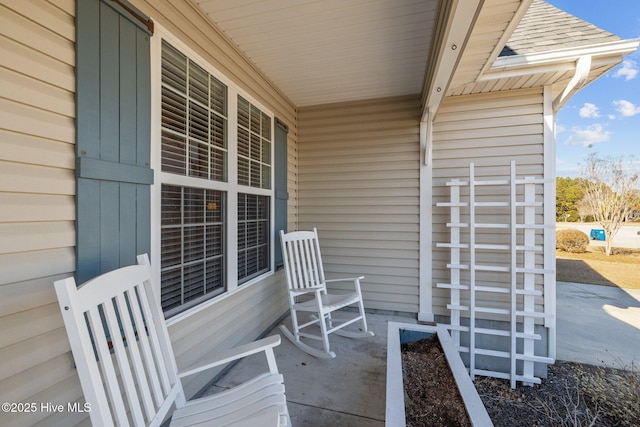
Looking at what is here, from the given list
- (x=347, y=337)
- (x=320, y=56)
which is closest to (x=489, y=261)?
(x=347, y=337)

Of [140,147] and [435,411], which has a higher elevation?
[140,147]

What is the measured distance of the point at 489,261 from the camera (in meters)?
3.04

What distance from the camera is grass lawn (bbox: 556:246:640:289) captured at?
6207mm

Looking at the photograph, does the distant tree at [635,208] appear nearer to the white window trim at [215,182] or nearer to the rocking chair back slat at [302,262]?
the rocking chair back slat at [302,262]

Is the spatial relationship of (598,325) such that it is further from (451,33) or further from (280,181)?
(280,181)

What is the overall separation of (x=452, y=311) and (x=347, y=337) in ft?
4.04

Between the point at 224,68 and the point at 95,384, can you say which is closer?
the point at 95,384

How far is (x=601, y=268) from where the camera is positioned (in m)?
7.10

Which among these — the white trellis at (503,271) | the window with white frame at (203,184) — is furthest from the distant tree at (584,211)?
the window with white frame at (203,184)

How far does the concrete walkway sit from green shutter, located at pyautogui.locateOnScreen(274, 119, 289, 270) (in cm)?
349

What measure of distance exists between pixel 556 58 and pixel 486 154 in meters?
1.01

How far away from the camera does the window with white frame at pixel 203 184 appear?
5.70ft

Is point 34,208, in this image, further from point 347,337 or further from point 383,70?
point 383,70

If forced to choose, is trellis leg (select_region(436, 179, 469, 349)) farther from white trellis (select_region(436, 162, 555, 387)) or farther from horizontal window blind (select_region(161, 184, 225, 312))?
horizontal window blind (select_region(161, 184, 225, 312))
